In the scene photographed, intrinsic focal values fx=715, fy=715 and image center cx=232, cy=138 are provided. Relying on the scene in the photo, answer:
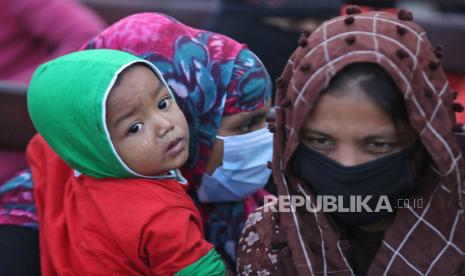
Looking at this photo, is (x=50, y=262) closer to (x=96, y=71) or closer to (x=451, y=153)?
(x=96, y=71)

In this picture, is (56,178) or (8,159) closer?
(56,178)

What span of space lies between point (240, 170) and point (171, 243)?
0.49 meters

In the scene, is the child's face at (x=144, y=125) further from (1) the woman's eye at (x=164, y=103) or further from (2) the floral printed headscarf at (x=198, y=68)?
(2) the floral printed headscarf at (x=198, y=68)

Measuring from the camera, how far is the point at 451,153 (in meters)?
1.84

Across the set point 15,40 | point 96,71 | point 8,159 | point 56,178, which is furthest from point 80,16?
point 96,71

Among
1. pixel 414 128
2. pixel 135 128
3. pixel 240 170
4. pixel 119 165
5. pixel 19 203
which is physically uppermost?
pixel 414 128

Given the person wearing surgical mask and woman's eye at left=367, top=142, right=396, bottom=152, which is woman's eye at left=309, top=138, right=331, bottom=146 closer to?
woman's eye at left=367, top=142, right=396, bottom=152

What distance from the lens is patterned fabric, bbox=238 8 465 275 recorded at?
181 centimetres

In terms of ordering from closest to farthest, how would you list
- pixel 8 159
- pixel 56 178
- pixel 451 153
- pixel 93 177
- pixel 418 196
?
pixel 451 153 → pixel 418 196 → pixel 93 177 → pixel 56 178 → pixel 8 159

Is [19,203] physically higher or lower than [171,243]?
lower

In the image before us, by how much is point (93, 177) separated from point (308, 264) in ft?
2.45

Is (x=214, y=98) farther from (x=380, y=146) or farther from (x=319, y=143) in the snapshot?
(x=380, y=146)

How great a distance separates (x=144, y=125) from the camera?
216 centimetres

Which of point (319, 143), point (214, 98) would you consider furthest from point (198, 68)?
point (319, 143)
